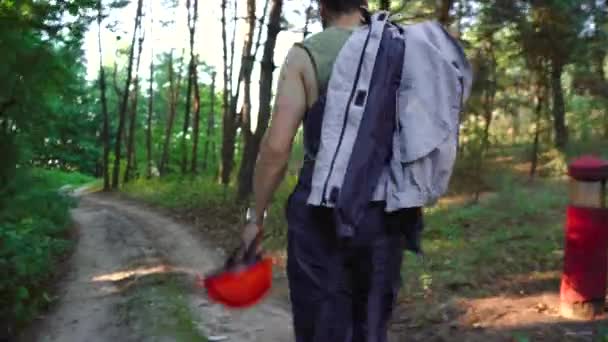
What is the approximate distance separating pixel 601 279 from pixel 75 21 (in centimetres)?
564

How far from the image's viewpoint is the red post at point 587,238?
4645 millimetres

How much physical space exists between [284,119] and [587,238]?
3165 millimetres

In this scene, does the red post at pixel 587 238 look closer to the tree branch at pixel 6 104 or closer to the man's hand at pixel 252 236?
the man's hand at pixel 252 236

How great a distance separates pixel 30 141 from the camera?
678 centimetres

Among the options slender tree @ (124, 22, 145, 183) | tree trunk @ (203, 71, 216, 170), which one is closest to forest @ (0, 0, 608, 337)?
slender tree @ (124, 22, 145, 183)

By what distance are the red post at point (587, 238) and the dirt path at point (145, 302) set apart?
2.38 meters

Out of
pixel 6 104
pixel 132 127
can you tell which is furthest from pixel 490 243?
pixel 132 127

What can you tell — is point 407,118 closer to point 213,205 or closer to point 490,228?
point 490,228

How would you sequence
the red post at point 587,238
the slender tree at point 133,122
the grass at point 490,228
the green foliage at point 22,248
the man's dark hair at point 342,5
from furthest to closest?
the slender tree at point 133,122, the grass at point 490,228, the green foliage at point 22,248, the red post at point 587,238, the man's dark hair at point 342,5

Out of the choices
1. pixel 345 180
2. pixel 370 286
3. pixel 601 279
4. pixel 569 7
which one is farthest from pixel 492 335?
pixel 569 7

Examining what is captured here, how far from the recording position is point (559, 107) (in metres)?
13.5

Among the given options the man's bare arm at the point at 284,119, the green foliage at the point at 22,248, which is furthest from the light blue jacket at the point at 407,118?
the green foliage at the point at 22,248

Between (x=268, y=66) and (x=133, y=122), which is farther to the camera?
(x=133, y=122)

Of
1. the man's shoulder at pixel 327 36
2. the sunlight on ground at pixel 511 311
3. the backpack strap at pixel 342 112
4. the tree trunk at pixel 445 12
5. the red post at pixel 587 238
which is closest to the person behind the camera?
the backpack strap at pixel 342 112
